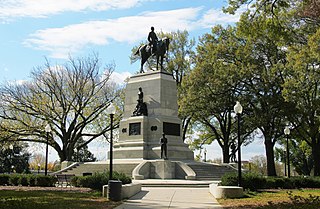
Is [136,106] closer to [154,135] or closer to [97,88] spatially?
[154,135]

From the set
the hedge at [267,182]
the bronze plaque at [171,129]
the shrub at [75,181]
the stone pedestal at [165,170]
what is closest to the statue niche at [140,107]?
the bronze plaque at [171,129]

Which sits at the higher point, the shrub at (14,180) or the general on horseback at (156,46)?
the general on horseback at (156,46)

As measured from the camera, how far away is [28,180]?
23500 mm

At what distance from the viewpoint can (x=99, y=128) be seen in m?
46.0

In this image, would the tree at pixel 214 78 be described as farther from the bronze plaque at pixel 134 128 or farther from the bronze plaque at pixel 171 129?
the bronze plaque at pixel 134 128

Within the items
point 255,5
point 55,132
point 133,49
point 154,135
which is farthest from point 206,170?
point 133,49

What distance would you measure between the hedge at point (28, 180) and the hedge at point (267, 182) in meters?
10.2

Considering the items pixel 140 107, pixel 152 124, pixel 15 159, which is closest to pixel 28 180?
pixel 152 124

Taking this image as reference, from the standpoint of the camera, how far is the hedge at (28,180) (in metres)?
22.8

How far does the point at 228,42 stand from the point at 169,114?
10949 mm

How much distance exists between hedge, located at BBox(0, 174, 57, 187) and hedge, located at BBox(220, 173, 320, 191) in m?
10.2

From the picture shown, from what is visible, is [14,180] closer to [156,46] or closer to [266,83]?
[156,46]

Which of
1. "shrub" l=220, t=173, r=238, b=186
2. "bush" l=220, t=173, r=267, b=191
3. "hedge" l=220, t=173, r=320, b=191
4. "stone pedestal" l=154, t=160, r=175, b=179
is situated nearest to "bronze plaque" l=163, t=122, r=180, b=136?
"stone pedestal" l=154, t=160, r=175, b=179

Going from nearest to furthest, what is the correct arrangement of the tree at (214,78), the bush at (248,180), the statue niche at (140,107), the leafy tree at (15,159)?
the bush at (248,180), the statue niche at (140,107), the tree at (214,78), the leafy tree at (15,159)
